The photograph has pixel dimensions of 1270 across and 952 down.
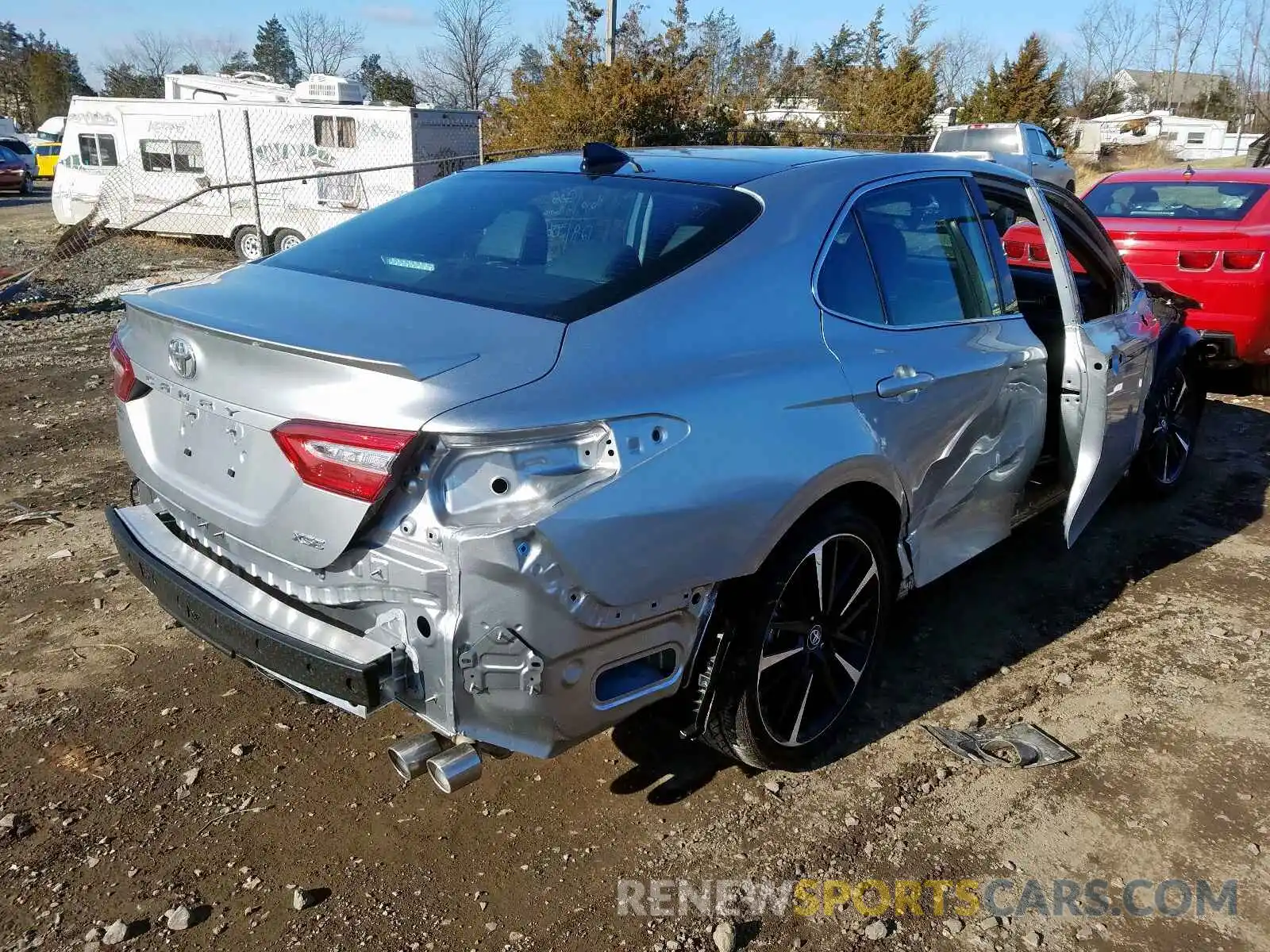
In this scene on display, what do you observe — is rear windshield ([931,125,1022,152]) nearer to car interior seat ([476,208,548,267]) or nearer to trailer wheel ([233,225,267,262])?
trailer wheel ([233,225,267,262])

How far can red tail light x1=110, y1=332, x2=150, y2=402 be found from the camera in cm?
270

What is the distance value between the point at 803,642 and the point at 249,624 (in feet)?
4.99

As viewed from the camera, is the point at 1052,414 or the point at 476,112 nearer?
the point at 1052,414

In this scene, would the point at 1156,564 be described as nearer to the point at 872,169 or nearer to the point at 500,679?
the point at 872,169

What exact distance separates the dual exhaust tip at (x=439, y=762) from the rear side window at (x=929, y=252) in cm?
181

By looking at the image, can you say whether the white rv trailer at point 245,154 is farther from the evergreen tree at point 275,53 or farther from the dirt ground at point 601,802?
the evergreen tree at point 275,53

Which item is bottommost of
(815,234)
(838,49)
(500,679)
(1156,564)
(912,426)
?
(1156,564)

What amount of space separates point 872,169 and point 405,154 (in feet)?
41.2

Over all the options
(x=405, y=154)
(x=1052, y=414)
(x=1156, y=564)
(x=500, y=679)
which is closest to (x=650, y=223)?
(x=500, y=679)

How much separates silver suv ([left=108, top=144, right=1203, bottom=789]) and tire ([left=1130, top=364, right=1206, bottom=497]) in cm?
188

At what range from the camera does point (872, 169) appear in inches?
123

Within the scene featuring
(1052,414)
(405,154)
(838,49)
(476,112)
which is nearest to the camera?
(1052,414)

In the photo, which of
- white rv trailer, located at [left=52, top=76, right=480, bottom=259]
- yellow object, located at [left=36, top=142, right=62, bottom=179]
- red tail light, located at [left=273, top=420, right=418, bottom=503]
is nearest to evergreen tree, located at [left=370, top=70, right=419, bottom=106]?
yellow object, located at [left=36, top=142, right=62, bottom=179]

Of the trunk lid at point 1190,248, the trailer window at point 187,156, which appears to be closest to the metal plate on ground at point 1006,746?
the trunk lid at point 1190,248
